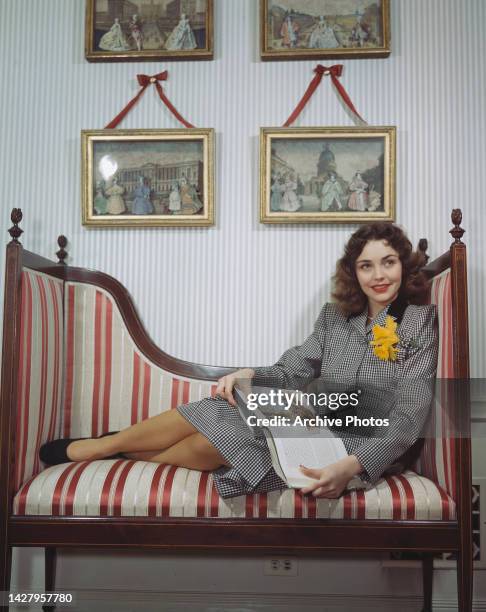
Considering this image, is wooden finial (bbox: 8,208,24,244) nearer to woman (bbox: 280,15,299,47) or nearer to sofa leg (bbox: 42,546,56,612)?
sofa leg (bbox: 42,546,56,612)

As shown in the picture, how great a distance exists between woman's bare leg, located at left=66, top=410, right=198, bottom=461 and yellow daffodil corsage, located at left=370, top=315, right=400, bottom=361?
710mm

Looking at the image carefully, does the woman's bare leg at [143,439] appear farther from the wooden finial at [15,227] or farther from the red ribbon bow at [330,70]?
the red ribbon bow at [330,70]

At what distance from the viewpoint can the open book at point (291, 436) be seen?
1.58 meters

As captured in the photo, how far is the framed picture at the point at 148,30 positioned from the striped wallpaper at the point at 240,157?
0.06m

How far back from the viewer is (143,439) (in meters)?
1.89

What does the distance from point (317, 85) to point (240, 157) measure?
485 millimetres

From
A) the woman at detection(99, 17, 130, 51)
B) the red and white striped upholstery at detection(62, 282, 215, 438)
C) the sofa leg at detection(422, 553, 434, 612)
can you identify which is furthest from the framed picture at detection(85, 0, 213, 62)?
the sofa leg at detection(422, 553, 434, 612)

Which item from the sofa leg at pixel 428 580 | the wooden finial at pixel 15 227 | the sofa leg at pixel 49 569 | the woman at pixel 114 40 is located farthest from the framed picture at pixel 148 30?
the sofa leg at pixel 428 580

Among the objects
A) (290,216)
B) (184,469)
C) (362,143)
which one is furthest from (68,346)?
(362,143)

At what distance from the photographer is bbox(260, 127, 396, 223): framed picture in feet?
7.68

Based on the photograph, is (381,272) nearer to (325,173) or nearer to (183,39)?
(325,173)

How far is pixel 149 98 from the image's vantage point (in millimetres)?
2451

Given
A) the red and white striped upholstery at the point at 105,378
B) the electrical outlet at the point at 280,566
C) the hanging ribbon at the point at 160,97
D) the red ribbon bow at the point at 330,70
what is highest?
the red ribbon bow at the point at 330,70

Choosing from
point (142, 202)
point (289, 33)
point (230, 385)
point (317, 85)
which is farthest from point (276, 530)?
point (289, 33)
